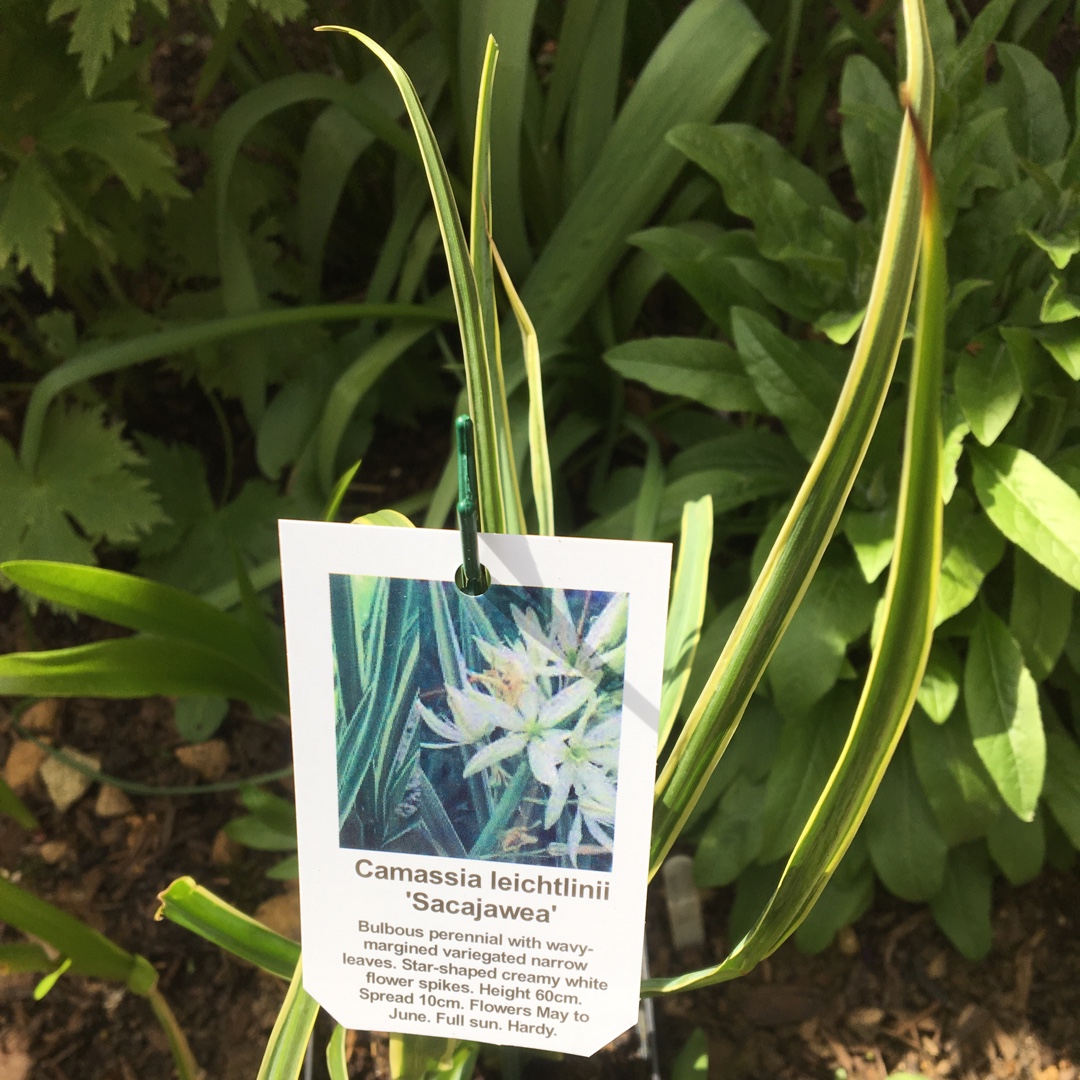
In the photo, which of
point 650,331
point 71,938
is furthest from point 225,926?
point 650,331

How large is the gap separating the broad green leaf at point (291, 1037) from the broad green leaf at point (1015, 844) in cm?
61

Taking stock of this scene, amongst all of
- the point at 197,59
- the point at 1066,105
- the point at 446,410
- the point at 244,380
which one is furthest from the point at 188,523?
the point at 1066,105

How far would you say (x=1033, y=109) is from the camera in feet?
2.52

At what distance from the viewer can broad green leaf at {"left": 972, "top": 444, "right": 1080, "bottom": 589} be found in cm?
65

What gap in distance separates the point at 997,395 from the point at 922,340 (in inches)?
18.3

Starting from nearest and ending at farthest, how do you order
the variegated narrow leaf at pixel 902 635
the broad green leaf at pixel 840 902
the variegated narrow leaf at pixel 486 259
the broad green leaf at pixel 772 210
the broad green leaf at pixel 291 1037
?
the variegated narrow leaf at pixel 902 635 → the variegated narrow leaf at pixel 486 259 → the broad green leaf at pixel 291 1037 → the broad green leaf at pixel 772 210 → the broad green leaf at pixel 840 902

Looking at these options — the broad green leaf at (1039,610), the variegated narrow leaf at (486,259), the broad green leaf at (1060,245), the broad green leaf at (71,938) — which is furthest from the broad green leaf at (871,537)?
the broad green leaf at (71,938)

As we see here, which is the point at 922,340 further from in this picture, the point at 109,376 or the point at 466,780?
the point at 109,376

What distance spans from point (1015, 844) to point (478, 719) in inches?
24.7

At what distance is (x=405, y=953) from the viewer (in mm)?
479

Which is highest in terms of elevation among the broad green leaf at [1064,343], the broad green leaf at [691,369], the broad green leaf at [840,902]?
the broad green leaf at [1064,343]

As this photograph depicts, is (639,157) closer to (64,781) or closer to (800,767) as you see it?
(800,767)

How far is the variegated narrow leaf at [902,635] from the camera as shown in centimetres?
27

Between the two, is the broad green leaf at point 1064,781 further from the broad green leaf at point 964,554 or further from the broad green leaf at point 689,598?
the broad green leaf at point 689,598
